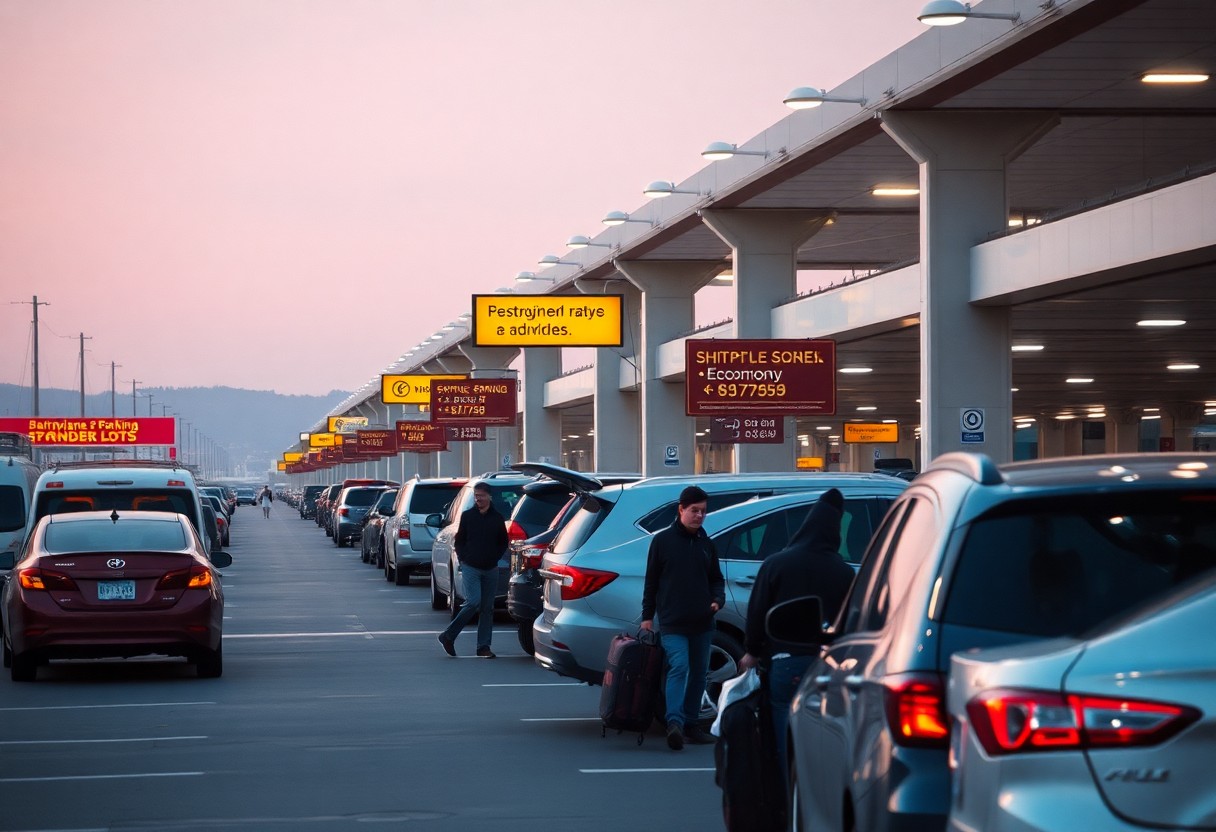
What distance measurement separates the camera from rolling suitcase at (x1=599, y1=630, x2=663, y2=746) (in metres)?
12.1

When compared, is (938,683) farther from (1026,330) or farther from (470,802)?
(1026,330)

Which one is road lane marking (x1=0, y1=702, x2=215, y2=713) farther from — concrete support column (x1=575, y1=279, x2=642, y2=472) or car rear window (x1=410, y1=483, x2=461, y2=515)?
concrete support column (x1=575, y1=279, x2=642, y2=472)

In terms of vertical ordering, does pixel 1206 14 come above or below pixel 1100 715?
above

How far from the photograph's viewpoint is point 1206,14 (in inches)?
894

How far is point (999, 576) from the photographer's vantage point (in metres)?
4.72

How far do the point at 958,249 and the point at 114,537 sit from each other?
15.5m

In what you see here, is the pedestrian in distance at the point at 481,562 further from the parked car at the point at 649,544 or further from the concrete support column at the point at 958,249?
the concrete support column at the point at 958,249

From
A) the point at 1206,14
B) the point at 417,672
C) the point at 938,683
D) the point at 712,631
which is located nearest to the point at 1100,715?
the point at 938,683

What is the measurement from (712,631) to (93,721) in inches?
188

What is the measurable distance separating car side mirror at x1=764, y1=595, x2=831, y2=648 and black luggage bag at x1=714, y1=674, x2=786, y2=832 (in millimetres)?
1683

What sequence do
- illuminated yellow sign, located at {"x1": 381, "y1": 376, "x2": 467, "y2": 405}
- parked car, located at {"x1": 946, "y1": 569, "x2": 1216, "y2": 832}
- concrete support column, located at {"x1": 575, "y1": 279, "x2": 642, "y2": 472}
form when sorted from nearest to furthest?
parked car, located at {"x1": 946, "y1": 569, "x2": 1216, "y2": 832} < concrete support column, located at {"x1": 575, "y1": 279, "x2": 642, "y2": 472} < illuminated yellow sign, located at {"x1": 381, "y1": 376, "x2": 467, "y2": 405}

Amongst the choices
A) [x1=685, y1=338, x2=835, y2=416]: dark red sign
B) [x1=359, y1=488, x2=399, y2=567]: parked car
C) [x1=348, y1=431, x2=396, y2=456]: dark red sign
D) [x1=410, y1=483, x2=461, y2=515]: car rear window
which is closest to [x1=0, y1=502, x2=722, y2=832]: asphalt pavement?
[x1=685, y1=338, x2=835, y2=416]: dark red sign

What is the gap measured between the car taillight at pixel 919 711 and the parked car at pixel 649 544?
8469mm

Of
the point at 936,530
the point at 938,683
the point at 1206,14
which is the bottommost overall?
the point at 938,683
